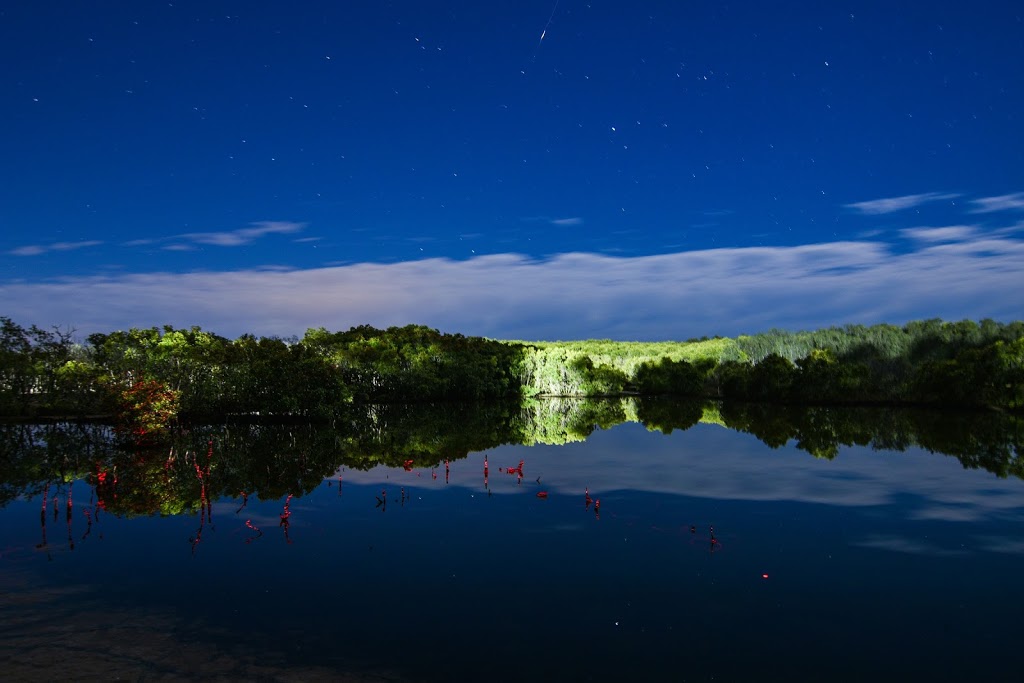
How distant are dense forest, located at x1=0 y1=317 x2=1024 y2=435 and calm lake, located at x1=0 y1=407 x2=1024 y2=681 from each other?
11.0 meters

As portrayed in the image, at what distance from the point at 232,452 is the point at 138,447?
3863 millimetres

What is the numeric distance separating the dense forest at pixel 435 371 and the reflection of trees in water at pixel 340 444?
183 centimetres

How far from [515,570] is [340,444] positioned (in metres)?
15.4

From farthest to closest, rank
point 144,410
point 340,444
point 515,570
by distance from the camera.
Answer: point 340,444, point 144,410, point 515,570

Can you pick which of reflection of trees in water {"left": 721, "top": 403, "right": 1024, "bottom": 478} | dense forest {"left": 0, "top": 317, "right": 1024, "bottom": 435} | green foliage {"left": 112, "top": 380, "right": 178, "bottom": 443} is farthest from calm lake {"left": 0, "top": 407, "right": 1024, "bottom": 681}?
dense forest {"left": 0, "top": 317, "right": 1024, "bottom": 435}

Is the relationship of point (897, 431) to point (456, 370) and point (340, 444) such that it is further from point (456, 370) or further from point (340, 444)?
point (456, 370)

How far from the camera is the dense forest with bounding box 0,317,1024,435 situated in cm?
3083

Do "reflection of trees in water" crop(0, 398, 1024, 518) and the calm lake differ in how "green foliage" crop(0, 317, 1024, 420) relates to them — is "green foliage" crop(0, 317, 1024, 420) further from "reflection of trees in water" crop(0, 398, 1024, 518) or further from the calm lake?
the calm lake

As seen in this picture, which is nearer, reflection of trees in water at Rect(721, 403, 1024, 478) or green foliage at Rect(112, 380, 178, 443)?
reflection of trees in water at Rect(721, 403, 1024, 478)

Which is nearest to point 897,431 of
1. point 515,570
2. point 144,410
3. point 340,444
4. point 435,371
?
point 340,444

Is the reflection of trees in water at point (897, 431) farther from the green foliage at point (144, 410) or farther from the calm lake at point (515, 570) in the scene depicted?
the green foliage at point (144, 410)

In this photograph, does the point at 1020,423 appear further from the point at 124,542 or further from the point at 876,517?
the point at 124,542

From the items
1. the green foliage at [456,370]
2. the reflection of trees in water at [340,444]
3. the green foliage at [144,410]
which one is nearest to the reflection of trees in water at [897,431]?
the reflection of trees in water at [340,444]

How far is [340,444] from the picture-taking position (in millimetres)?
24312
